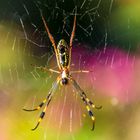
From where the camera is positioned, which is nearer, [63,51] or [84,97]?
[63,51]

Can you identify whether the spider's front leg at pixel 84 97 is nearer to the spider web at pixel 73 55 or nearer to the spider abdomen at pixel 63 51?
the spider web at pixel 73 55

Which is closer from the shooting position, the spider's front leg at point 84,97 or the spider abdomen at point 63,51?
the spider abdomen at point 63,51

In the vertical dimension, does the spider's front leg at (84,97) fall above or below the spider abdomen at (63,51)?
below

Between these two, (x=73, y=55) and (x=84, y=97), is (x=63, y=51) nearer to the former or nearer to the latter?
(x=73, y=55)

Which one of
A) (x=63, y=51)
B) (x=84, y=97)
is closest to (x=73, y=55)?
(x=84, y=97)

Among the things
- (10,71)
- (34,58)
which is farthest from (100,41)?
(10,71)

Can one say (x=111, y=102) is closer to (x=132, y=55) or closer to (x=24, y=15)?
(x=132, y=55)

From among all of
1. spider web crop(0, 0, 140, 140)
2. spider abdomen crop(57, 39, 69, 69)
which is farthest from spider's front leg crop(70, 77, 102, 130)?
spider abdomen crop(57, 39, 69, 69)

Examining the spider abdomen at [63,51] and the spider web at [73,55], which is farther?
the spider web at [73,55]

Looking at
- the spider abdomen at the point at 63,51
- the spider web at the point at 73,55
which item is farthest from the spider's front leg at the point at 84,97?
the spider abdomen at the point at 63,51
